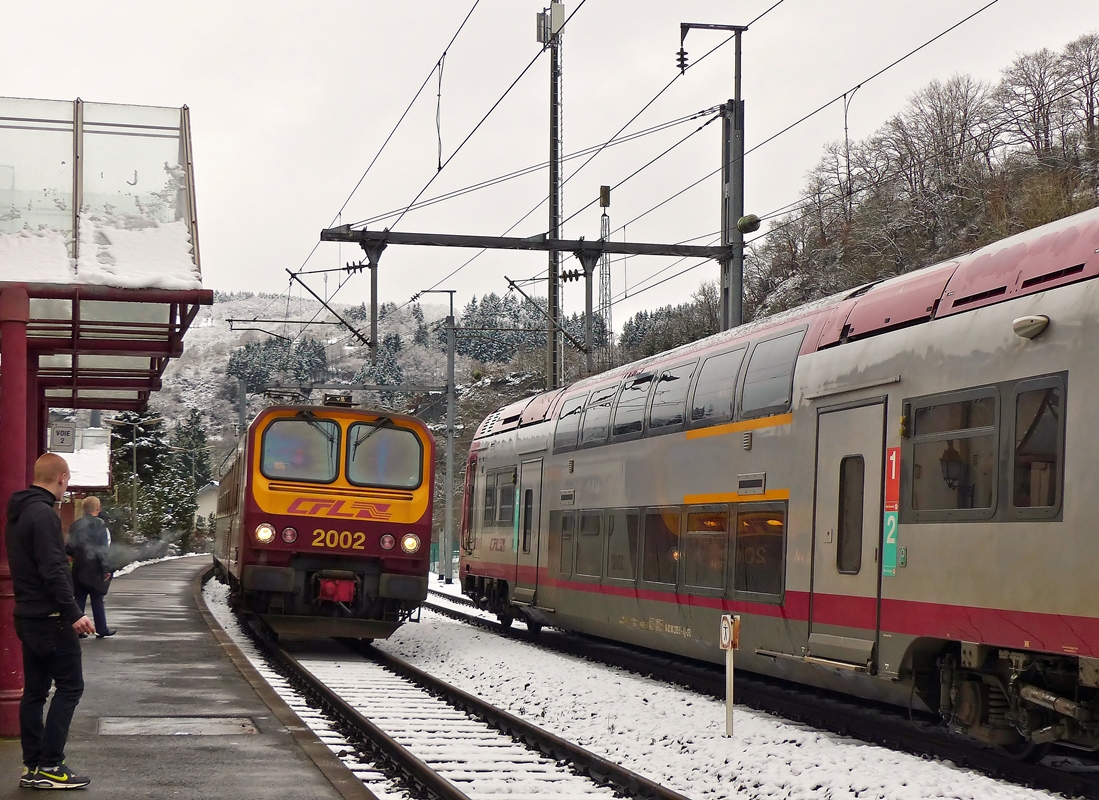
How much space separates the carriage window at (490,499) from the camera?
68.9 ft

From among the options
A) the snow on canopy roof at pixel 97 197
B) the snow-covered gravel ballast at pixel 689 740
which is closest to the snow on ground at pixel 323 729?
the snow-covered gravel ballast at pixel 689 740

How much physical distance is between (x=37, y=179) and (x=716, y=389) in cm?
645

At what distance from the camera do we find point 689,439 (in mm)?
13109

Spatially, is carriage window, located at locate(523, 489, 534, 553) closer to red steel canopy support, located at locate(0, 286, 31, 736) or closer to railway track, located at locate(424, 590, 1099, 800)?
railway track, located at locate(424, 590, 1099, 800)

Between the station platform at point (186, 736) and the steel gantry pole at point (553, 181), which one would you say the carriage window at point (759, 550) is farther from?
the steel gantry pole at point (553, 181)

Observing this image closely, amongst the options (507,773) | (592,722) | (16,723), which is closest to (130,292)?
(16,723)

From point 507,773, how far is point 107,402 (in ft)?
35.8

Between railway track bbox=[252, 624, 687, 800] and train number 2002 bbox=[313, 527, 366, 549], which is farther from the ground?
train number 2002 bbox=[313, 527, 366, 549]

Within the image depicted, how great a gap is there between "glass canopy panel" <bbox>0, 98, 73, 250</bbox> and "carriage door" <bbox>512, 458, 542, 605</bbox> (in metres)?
9.67

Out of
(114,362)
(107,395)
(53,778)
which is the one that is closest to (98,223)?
(53,778)

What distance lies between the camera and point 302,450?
15969 mm

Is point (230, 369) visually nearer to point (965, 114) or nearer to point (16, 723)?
point (965, 114)

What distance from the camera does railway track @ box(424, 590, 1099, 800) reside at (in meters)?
8.25

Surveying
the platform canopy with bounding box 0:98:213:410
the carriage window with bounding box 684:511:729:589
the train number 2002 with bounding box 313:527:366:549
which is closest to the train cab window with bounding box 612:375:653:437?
the carriage window with bounding box 684:511:729:589
